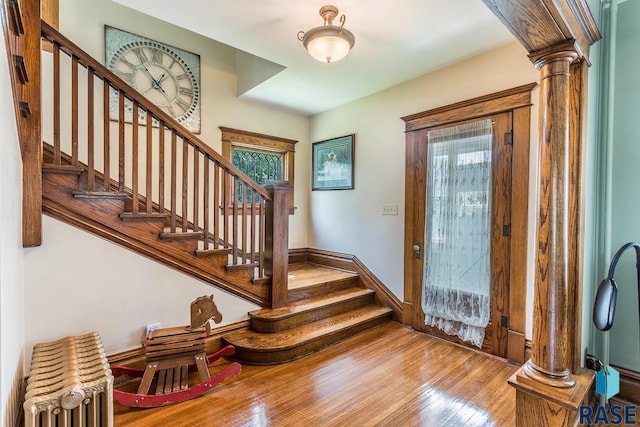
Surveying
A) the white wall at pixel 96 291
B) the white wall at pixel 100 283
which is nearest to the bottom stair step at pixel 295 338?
the white wall at pixel 100 283

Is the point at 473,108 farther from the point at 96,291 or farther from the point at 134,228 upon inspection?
the point at 96,291

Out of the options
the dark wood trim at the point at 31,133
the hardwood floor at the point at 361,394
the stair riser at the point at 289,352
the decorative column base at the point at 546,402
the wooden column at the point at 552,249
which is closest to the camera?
the decorative column base at the point at 546,402

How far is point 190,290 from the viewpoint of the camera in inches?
99.7

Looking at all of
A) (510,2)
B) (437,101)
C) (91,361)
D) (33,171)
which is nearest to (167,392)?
(91,361)

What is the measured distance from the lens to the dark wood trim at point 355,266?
355 cm

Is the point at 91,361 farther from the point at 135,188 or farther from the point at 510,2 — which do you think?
the point at 510,2

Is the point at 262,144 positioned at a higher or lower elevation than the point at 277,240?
higher

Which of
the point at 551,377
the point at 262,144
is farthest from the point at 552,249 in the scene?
the point at 262,144

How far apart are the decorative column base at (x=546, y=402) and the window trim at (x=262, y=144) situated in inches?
112

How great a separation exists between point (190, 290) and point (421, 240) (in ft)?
7.40

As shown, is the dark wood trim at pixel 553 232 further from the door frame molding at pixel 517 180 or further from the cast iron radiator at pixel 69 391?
the cast iron radiator at pixel 69 391

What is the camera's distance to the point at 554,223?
166 centimetres

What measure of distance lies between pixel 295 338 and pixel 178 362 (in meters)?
0.96

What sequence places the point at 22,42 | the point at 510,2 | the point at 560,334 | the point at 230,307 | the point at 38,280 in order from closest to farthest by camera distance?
the point at 510,2 → the point at 560,334 → the point at 22,42 → the point at 38,280 → the point at 230,307
